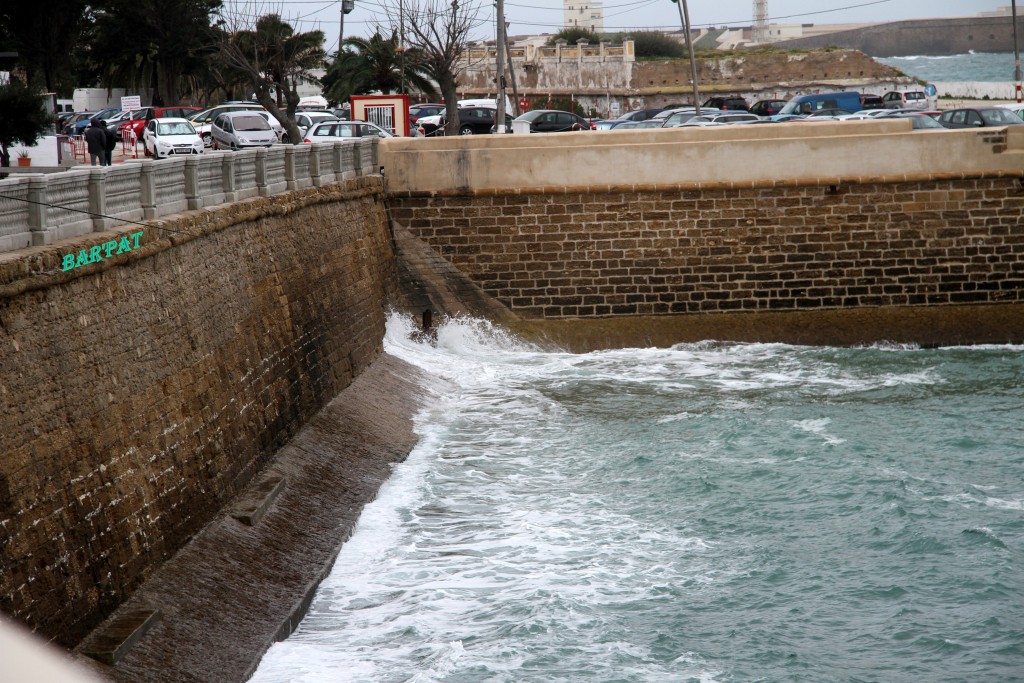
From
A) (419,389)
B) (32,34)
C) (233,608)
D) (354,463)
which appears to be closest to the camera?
(233,608)

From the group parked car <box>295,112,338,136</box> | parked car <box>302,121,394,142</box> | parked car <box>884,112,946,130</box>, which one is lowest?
parked car <box>884,112,946,130</box>

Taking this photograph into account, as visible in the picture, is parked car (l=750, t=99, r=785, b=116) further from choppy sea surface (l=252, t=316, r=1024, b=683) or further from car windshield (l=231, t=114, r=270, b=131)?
choppy sea surface (l=252, t=316, r=1024, b=683)

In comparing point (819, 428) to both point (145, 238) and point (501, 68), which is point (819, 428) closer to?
point (145, 238)

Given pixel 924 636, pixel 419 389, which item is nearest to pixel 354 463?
pixel 419 389

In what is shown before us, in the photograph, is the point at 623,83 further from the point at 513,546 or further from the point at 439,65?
the point at 513,546

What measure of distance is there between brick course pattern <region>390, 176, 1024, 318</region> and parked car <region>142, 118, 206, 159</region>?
35.8 ft

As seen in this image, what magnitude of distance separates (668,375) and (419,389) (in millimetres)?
→ 4382

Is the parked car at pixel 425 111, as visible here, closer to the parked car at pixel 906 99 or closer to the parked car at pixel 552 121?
the parked car at pixel 552 121

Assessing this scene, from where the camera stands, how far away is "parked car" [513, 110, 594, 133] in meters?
40.0

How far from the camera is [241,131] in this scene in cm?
3384

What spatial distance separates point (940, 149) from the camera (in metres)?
21.5

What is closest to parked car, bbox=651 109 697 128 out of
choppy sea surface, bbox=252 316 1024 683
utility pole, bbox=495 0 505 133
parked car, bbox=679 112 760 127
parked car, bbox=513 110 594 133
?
parked car, bbox=679 112 760 127

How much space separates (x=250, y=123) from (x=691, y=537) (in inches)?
1015

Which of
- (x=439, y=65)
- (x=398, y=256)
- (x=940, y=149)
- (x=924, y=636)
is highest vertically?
(x=439, y=65)
